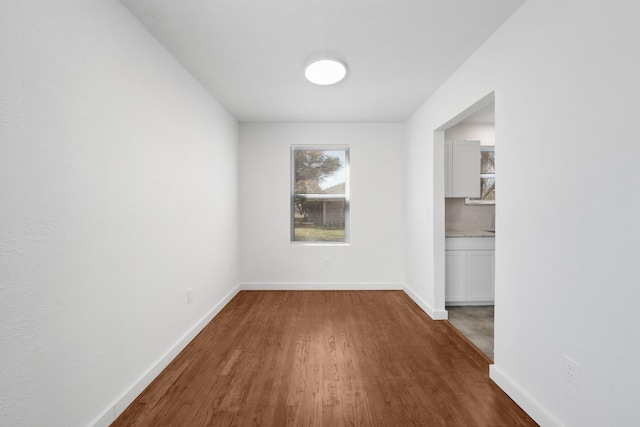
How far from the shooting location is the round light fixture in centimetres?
239

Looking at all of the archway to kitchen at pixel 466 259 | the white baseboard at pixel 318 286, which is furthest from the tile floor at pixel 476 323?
the white baseboard at pixel 318 286

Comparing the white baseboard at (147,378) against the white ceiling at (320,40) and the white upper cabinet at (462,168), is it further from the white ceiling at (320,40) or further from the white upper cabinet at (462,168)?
the white upper cabinet at (462,168)

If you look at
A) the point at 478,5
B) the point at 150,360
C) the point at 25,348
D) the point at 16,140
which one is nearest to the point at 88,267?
the point at 25,348

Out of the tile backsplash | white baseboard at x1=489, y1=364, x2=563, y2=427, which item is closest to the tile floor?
white baseboard at x1=489, y1=364, x2=563, y2=427

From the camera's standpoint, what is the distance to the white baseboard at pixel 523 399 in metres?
1.60

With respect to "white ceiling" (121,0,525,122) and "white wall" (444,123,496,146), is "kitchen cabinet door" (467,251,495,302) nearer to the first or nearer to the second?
"white wall" (444,123,496,146)

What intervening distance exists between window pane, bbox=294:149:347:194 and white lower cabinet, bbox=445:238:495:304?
1854 millimetres

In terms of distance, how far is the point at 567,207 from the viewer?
1.50 m

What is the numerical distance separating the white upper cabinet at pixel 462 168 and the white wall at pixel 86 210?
3134mm

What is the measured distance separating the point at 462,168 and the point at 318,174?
2.03 meters

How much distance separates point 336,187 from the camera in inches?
179

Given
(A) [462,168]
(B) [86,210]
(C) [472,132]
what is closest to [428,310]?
(A) [462,168]

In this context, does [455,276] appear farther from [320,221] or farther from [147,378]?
[147,378]

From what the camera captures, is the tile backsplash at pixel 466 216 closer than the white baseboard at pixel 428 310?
No
